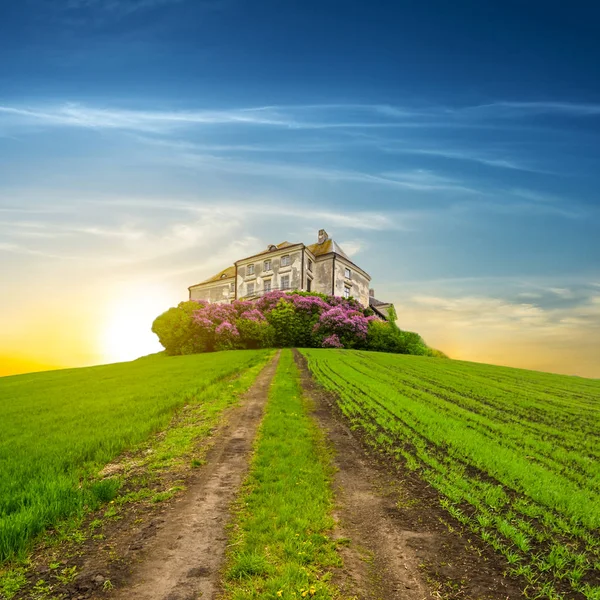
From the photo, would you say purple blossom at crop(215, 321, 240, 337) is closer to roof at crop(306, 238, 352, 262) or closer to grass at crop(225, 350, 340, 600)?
roof at crop(306, 238, 352, 262)

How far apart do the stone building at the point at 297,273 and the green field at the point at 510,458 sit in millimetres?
38390

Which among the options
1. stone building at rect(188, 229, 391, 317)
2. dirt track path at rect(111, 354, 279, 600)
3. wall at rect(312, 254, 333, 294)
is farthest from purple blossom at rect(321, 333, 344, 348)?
dirt track path at rect(111, 354, 279, 600)

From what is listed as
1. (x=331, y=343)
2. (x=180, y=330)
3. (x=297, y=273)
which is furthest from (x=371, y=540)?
(x=297, y=273)

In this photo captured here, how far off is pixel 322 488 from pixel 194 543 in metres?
2.58

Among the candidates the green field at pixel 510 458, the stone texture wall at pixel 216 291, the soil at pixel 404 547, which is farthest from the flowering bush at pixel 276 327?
the soil at pixel 404 547

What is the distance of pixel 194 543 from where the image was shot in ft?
17.9

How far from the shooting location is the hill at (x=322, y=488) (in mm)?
4961

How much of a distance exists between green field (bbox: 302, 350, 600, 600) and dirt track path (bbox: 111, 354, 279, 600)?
3690 mm

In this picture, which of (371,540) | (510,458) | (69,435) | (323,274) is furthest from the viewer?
(323,274)

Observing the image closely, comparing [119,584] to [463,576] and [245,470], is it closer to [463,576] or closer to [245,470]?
[245,470]

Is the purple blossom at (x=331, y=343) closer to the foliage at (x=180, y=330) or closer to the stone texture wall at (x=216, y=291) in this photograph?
the foliage at (x=180, y=330)

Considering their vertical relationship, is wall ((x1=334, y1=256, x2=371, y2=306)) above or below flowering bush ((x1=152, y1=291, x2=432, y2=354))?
above

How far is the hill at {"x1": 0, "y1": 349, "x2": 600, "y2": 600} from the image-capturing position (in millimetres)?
4961

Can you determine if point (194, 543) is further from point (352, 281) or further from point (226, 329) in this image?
point (352, 281)
